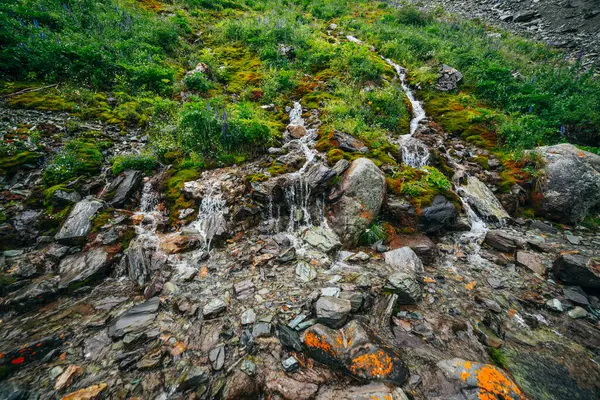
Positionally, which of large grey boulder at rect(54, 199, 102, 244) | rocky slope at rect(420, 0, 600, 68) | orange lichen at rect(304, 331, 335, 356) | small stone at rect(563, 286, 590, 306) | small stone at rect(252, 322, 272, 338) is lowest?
small stone at rect(252, 322, 272, 338)

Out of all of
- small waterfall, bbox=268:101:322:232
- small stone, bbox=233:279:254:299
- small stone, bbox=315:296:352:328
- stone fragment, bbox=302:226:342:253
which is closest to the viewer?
small stone, bbox=315:296:352:328

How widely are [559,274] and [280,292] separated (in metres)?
6.27

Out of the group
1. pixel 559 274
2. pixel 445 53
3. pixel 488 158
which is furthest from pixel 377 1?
pixel 559 274

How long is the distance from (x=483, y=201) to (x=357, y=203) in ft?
14.8

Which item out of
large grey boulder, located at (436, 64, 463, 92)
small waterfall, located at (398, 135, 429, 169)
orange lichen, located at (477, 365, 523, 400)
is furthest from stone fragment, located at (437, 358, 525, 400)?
large grey boulder, located at (436, 64, 463, 92)

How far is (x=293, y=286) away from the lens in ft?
15.1

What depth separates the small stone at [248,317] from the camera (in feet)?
12.5

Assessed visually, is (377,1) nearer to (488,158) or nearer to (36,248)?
(488,158)

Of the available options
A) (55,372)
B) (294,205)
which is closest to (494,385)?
(294,205)

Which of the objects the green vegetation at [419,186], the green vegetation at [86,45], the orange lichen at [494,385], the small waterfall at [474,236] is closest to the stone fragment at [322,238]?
the green vegetation at [419,186]

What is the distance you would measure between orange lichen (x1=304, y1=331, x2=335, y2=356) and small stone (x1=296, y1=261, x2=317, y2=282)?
149 cm

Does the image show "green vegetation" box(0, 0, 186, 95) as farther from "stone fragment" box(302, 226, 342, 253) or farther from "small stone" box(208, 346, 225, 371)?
"small stone" box(208, 346, 225, 371)

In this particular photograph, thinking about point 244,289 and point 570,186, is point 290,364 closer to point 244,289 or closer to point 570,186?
point 244,289

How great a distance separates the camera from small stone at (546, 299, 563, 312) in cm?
430
